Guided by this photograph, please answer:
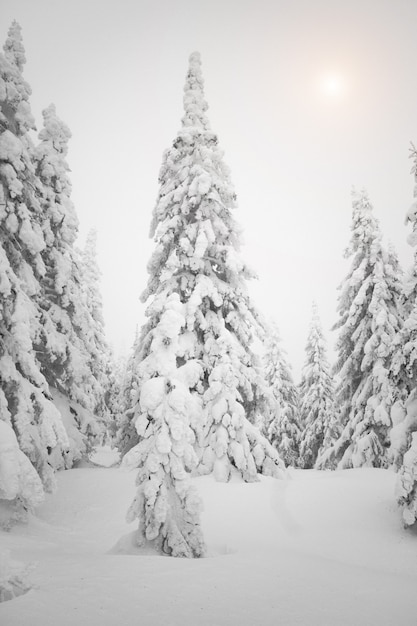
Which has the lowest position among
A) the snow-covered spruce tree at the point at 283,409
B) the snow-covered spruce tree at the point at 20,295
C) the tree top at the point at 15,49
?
the snow-covered spruce tree at the point at 283,409

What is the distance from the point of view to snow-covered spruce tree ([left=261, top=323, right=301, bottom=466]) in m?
31.3

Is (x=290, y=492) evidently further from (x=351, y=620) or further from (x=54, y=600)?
(x=54, y=600)

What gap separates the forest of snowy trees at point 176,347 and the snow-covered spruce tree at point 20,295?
0.04m

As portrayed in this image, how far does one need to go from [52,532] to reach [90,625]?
5.96 metres

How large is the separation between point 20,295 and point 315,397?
1044 inches

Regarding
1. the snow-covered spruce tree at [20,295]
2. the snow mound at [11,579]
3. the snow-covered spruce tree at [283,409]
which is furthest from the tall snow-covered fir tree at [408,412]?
the snow-covered spruce tree at [283,409]

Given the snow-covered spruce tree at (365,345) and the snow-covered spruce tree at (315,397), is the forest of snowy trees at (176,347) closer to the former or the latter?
the snow-covered spruce tree at (365,345)

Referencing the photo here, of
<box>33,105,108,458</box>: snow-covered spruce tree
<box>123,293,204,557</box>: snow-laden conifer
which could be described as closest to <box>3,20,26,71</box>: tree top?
<box>33,105,108,458</box>: snow-covered spruce tree

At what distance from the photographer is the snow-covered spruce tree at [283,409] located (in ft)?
103

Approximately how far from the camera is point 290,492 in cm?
1181

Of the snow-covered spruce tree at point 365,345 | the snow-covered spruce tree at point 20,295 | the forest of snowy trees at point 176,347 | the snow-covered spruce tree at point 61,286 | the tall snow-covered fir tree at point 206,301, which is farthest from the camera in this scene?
the snow-covered spruce tree at point 365,345

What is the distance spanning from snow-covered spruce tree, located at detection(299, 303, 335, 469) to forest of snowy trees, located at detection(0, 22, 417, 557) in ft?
30.8

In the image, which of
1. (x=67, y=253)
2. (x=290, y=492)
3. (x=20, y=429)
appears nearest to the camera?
(x=20, y=429)

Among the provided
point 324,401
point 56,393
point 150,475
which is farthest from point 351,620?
point 324,401
